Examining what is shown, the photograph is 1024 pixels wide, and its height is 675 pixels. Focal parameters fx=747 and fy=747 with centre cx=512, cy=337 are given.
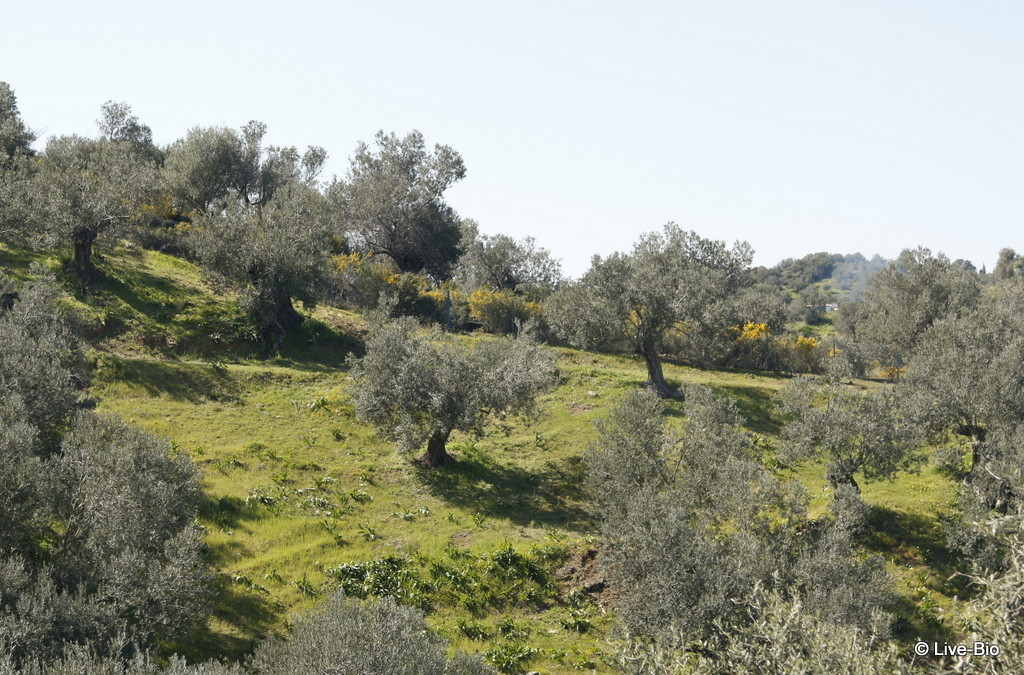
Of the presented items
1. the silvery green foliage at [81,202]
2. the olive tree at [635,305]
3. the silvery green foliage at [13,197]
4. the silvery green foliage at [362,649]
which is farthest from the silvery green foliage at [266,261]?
the silvery green foliage at [362,649]

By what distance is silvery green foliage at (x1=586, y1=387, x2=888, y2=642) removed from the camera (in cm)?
2161

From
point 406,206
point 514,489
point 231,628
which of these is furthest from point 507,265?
point 231,628

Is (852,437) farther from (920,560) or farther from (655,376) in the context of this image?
(655,376)

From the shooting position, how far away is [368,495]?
32.4 m

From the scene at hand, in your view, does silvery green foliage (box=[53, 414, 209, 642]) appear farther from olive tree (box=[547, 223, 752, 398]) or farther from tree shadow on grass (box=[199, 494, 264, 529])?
olive tree (box=[547, 223, 752, 398])

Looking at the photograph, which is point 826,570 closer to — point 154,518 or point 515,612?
point 515,612

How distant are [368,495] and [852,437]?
20.9 m

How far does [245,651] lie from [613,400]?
26301 mm

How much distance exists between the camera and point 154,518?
21156mm

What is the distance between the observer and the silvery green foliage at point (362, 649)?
15.8 m

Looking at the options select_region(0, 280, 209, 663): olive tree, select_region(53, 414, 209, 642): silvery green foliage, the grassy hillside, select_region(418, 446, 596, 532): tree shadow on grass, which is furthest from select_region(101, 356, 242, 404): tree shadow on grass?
select_region(53, 414, 209, 642): silvery green foliage

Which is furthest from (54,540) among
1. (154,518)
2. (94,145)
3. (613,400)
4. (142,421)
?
(94,145)

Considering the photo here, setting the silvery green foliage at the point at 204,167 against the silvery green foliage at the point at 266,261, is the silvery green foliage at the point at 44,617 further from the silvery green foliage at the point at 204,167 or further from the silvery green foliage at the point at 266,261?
the silvery green foliage at the point at 204,167

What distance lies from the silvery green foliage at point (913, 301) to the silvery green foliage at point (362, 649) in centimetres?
4990
